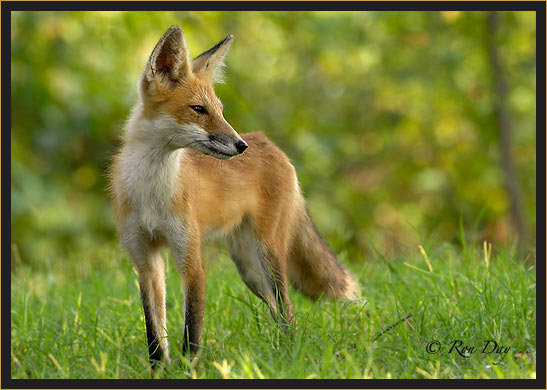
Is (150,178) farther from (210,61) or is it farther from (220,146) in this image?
(210,61)

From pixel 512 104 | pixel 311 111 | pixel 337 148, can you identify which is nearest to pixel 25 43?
pixel 337 148

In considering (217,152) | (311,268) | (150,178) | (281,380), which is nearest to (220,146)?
(217,152)

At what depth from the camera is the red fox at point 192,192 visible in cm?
402

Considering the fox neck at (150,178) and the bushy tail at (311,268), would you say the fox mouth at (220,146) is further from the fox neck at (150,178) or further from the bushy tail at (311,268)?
the bushy tail at (311,268)

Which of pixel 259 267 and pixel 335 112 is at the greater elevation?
pixel 335 112

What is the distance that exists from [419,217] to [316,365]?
9708 millimetres

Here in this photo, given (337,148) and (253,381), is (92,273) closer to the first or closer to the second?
(253,381)

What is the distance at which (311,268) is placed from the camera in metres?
5.44

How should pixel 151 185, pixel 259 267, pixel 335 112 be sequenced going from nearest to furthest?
pixel 151 185
pixel 259 267
pixel 335 112

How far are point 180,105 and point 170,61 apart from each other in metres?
0.29

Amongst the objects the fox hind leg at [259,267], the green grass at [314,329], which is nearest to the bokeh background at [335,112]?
the green grass at [314,329]

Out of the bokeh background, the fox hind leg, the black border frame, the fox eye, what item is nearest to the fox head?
the fox eye

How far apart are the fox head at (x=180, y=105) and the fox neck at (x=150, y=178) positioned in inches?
3.0

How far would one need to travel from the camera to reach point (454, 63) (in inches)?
399
